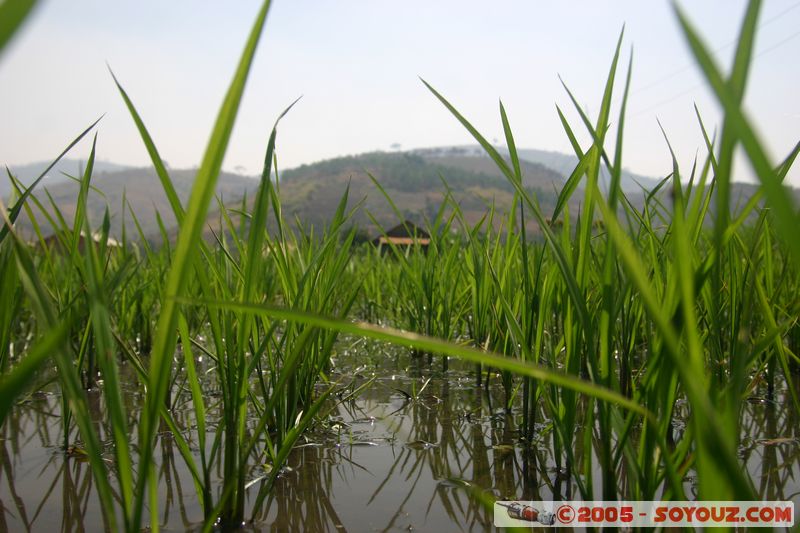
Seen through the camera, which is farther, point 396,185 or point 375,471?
point 396,185

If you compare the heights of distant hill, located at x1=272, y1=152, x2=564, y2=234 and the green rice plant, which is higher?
distant hill, located at x1=272, y1=152, x2=564, y2=234

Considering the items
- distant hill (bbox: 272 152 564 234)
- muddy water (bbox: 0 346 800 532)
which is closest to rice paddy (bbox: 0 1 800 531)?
muddy water (bbox: 0 346 800 532)

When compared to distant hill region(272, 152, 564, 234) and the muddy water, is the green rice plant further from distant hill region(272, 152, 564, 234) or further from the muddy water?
distant hill region(272, 152, 564, 234)

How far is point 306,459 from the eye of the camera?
1135 mm

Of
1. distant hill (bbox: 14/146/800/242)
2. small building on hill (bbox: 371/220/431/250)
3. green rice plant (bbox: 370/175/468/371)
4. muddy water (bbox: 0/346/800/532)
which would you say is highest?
distant hill (bbox: 14/146/800/242)

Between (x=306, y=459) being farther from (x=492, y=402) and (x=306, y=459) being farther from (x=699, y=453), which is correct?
(x=699, y=453)

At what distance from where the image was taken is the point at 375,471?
1081 millimetres

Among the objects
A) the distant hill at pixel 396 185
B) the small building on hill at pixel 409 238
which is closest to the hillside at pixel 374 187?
the distant hill at pixel 396 185

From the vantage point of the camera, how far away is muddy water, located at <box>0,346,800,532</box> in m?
0.90

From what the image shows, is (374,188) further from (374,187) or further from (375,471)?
(375,471)

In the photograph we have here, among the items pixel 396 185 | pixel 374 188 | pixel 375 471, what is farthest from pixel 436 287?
pixel 396 185

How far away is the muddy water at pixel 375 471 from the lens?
2.96ft

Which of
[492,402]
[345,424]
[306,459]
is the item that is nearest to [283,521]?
[306,459]

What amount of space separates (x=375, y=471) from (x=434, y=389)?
63 cm
